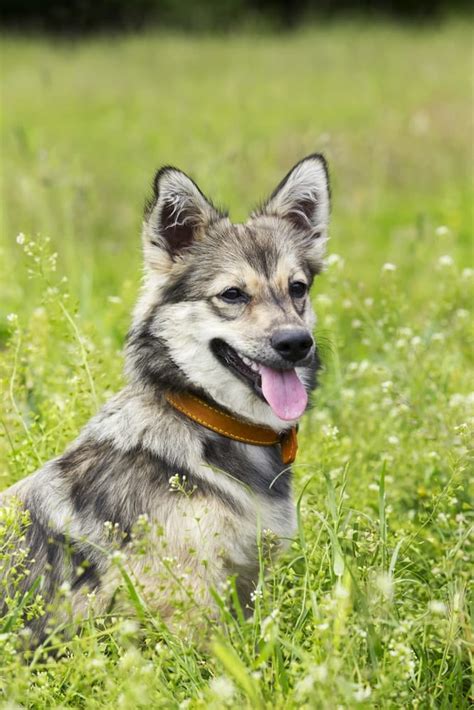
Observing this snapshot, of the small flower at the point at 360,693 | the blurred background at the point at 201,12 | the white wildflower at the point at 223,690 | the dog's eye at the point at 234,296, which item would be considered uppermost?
the dog's eye at the point at 234,296

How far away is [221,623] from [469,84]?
44.9 ft

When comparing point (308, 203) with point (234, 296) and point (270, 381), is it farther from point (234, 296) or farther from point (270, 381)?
point (270, 381)

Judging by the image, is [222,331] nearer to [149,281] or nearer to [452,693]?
[149,281]

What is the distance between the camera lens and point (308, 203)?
394cm

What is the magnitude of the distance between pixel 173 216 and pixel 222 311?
1.42 feet

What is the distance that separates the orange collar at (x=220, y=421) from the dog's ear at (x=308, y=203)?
0.84 meters

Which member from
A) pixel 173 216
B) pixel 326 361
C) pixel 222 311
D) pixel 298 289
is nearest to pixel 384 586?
pixel 222 311

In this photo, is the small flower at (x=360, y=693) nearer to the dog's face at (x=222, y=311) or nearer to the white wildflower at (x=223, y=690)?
the white wildflower at (x=223, y=690)

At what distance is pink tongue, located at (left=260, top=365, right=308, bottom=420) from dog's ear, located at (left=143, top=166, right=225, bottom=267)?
1.99 ft

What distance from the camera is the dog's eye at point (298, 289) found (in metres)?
3.59

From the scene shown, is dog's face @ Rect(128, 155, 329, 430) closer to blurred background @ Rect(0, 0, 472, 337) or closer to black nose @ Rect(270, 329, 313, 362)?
black nose @ Rect(270, 329, 313, 362)

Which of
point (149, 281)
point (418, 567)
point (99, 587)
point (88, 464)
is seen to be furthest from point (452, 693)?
point (149, 281)

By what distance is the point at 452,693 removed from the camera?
2.81 metres

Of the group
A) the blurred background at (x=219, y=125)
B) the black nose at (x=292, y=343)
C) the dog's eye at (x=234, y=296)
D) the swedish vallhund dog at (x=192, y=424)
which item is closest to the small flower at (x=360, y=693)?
the swedish vallhund dog at (x=192, y=424)
